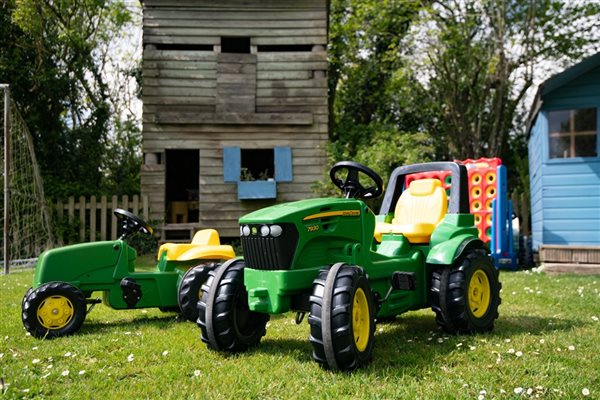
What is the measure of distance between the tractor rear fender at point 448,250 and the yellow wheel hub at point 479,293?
32 cm

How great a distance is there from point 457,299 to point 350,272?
4.77 ft

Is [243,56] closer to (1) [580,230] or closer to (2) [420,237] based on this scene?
(1) [580,230]

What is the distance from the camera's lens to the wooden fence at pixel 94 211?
14505mm

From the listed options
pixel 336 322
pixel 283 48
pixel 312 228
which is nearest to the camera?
pixel 336 322

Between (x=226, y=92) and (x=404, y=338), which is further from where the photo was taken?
(x=226, y=92)

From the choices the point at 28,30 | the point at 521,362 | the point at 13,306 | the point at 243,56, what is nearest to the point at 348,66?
the point at 243,56

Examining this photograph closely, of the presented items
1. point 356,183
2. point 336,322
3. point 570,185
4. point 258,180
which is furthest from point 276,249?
point 258,180

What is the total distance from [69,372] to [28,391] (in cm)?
46

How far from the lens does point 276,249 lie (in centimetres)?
409

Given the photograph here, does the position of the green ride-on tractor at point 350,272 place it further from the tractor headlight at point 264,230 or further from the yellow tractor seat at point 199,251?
the yellow tractor seat at point 199,251

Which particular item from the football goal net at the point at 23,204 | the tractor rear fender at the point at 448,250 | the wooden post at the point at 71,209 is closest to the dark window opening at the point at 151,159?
the wooden post at the point at 71,209

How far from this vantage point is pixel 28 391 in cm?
355

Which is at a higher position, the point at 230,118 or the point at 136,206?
the point at 230,118

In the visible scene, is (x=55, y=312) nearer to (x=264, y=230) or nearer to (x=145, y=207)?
(x=264, y=230)
